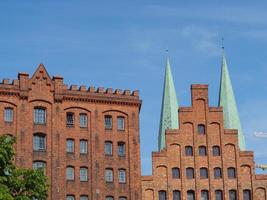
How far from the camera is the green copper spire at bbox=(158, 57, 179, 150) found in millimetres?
96125

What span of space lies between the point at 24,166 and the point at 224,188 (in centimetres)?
2143

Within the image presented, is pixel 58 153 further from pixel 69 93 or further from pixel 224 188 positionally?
pixel 224 188

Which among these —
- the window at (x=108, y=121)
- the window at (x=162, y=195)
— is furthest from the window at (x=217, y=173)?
the window at (x=108, y=121)

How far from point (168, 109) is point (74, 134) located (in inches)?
824

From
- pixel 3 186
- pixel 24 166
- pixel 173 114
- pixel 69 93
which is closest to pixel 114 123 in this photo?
pixel 69 93

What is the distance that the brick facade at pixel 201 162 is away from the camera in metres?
80.9

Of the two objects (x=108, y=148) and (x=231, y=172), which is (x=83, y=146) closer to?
(x=108, y=148)

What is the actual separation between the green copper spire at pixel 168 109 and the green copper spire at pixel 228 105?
20.5 feet

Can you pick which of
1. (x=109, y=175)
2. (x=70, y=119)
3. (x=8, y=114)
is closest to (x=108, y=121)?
(x=70, y=119)

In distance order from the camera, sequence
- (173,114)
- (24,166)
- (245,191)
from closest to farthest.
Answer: (24,166)
(245,191)
(173,114)

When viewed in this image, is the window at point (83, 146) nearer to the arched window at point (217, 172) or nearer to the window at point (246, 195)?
the arched window at point (217, 172)

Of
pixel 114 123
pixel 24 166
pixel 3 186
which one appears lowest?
pixel 3 186

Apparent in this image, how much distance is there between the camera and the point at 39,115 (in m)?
79.8

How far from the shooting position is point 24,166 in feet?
253
